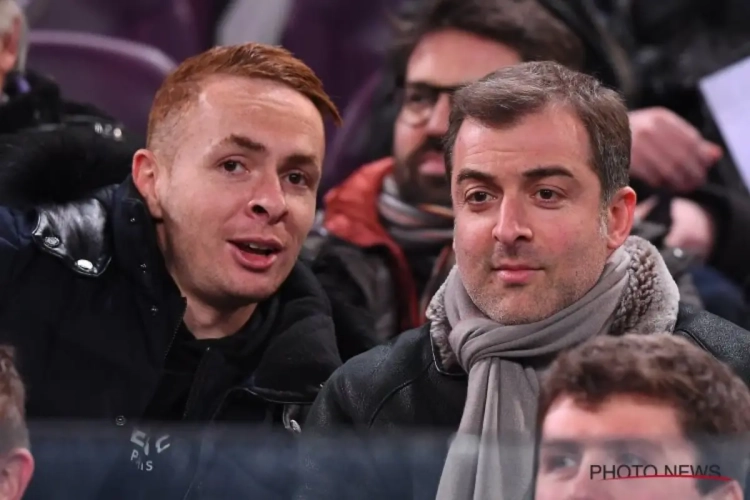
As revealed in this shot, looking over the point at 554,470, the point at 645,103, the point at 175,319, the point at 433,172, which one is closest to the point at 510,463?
the point at 554,470

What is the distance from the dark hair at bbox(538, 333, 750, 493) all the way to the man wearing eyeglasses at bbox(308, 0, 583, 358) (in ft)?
1.85

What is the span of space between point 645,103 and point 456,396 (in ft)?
3.52

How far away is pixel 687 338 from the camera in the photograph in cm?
101

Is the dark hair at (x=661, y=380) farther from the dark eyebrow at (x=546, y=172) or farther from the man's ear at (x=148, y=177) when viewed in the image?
the man's ear at (x=148, y=177)

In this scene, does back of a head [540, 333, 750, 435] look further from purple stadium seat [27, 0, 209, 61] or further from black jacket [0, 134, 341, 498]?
purple stadium seat [27, 0, 209, 61]

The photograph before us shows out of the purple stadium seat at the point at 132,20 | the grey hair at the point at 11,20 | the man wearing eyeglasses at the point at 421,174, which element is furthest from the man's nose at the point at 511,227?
the purple stadium seat at the point at 132,20

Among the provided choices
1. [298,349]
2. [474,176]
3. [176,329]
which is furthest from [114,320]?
[474,176]

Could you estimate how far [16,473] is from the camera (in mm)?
799

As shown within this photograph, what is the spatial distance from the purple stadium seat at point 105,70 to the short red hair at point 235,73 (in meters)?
0.67

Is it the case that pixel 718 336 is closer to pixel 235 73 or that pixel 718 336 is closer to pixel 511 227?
pixel 511 227

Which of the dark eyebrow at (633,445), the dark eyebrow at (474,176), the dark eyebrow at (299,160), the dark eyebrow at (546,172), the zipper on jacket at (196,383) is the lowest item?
the zipper on jacket at (196,383)

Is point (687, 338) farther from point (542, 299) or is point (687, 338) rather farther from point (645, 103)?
point (645, 103)

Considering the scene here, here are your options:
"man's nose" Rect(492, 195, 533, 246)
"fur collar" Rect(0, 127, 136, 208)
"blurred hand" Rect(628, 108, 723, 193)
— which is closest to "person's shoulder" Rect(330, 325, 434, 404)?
"man's nose" Rect(492, 195, 533, 246)

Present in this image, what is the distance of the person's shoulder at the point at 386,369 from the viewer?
42.5 inches
